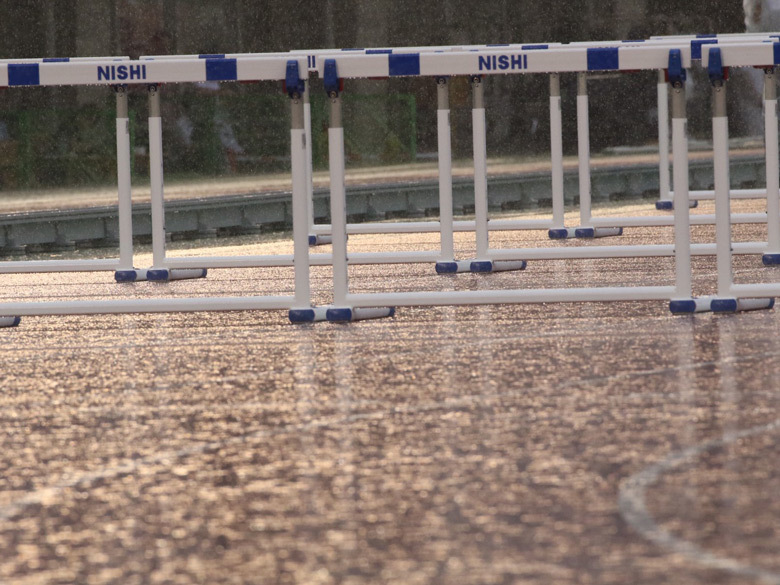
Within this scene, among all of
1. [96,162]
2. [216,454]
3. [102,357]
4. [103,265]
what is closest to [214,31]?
[96,162]

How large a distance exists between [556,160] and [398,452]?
359 inches

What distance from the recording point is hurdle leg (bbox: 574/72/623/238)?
13578 mm

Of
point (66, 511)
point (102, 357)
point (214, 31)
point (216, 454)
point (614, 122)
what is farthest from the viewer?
point (614, 122)

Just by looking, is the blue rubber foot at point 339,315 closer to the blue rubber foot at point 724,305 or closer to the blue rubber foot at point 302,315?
the blue rubber foot at point 302,315

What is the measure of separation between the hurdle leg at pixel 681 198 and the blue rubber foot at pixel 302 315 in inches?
70.7

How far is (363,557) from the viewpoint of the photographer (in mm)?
3672

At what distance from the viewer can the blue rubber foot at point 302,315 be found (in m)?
8.39

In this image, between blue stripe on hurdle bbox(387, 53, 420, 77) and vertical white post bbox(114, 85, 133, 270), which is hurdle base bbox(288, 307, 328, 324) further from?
vertical white post bbox(114, 85, 133, 270)

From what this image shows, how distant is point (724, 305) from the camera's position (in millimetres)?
8250

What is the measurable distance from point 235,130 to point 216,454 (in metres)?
29.7

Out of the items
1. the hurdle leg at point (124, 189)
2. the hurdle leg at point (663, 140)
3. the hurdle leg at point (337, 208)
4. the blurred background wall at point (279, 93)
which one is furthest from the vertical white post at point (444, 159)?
the blurred background wall at point (279, 93)

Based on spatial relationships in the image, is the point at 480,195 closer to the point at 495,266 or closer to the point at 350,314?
the point at 495,266

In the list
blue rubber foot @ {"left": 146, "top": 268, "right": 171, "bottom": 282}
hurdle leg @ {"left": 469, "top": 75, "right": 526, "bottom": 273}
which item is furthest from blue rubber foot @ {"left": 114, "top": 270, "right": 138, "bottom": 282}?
hurdle leg @ {"left": 469, "top": 75, "right": 526, "bottom": 273}

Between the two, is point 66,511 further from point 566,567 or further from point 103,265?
point 103,265
